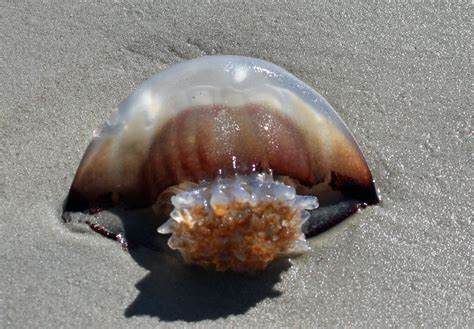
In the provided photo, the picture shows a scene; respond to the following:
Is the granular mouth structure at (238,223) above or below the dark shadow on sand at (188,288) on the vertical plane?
above

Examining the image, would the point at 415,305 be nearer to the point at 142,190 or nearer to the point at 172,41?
the point at 142,190

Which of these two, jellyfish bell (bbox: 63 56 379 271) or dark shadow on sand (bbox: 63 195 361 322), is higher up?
jellyfish bell (bbox: 63 56 379 271)

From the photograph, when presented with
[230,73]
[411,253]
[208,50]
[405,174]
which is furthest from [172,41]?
[411,253]

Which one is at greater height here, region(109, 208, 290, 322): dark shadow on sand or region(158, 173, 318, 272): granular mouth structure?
region(158, 173, 318, 272): granular mouth structure

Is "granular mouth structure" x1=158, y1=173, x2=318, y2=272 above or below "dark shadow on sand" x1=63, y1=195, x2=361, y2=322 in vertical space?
above

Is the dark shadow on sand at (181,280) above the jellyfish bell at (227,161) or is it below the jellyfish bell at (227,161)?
below

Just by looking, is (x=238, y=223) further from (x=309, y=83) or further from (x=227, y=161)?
(x=309, y=83)
